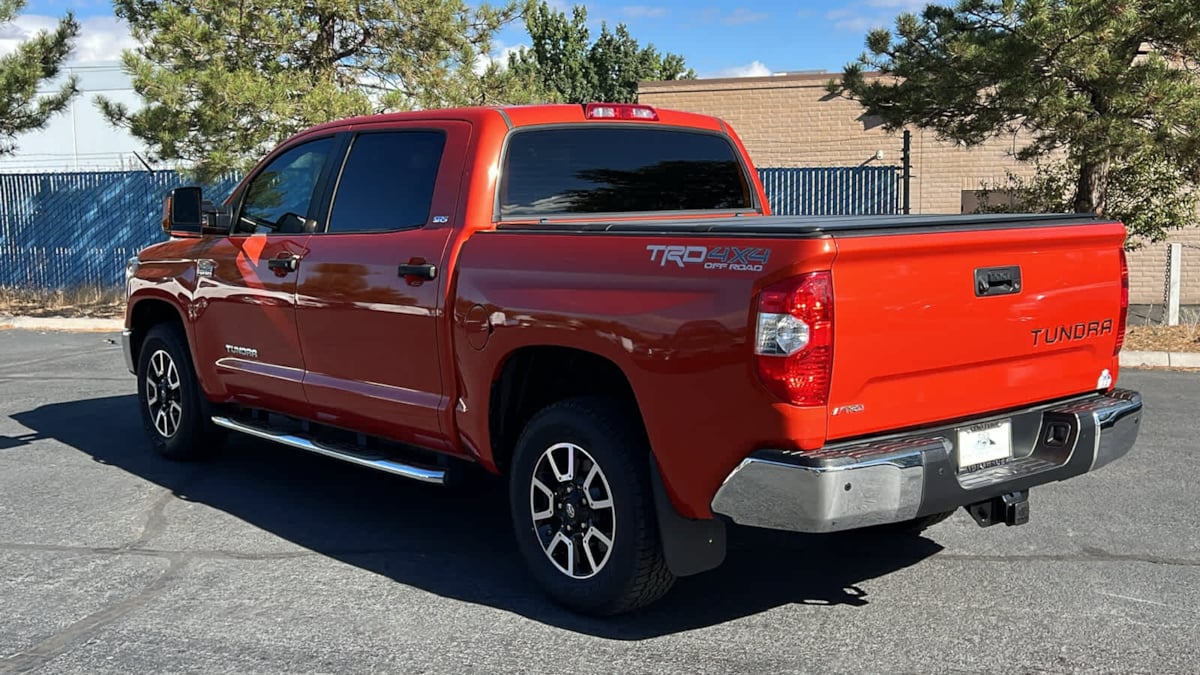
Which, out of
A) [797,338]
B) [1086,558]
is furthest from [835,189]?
[797,338]

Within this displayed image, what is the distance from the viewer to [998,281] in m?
3.85

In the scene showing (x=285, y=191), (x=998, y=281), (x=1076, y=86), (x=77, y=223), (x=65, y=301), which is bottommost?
(x=65, y=301)

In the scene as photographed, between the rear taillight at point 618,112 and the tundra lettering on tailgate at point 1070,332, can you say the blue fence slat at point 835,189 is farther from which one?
the tundra lettering on tailgate at point 1070,332

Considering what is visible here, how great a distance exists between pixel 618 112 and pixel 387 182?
3.79 feet

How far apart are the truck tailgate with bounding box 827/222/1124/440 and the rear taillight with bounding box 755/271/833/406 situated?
5cm

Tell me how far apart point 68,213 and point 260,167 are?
1369 cm

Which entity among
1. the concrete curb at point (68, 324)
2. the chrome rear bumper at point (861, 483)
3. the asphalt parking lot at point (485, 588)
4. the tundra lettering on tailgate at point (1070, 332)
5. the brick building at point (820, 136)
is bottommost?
the asphalt parking lot at point (485, 588)

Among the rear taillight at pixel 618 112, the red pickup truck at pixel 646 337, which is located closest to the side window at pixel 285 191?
the red pickup truck at pixel 646 337

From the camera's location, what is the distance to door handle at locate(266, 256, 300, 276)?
5.52m

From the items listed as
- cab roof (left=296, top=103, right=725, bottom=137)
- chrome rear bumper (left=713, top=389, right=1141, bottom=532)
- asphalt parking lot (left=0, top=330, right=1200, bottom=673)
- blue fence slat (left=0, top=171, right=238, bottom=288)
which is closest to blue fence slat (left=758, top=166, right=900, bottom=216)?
blue fence slat (left=0, top=171, right=238, bottom=288)

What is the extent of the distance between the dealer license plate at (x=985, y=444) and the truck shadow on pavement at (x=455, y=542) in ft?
2.83

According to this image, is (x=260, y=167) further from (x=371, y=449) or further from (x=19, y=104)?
(x=19, y=104)

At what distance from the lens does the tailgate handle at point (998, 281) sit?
380 centimetres

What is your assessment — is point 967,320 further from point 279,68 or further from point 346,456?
point 279,68
